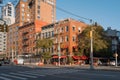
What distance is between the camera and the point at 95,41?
73.7 metres

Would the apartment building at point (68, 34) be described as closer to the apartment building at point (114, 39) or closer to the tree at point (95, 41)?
the tree at point (95, 41)

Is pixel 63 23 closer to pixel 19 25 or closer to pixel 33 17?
pixel 19 25

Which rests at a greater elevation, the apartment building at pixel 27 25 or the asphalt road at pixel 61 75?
the apartment building at pixel 27 25

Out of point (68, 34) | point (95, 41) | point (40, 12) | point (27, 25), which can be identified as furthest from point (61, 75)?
point (40, 12)

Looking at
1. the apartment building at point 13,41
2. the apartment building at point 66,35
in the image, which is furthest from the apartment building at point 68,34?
the apartment building at point 13,41

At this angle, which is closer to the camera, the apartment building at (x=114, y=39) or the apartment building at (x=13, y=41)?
the apartment building at (x=114, y=39)

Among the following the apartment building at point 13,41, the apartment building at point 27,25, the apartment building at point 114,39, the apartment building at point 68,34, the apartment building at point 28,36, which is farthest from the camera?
the apartment building at point 13,41

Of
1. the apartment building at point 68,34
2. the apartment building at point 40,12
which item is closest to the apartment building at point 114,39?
the apartment building at point 68,34

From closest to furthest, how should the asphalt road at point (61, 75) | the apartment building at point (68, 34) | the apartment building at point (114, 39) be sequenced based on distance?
the asphalt road at point (61, 75)
the apartment building at point (68, 34)
the apartment building at point (114, 39)

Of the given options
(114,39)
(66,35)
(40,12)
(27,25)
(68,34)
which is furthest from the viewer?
(40,12)

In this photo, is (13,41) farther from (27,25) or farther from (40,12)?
(40,12)

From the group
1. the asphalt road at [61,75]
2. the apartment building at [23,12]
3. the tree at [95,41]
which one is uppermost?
the apartment building at [23,12]

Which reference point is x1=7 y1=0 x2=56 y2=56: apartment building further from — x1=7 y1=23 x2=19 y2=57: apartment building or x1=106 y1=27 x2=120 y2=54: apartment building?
x1=106 y1=27 x2=120 y2=54: apartment building

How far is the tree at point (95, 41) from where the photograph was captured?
73625mm
